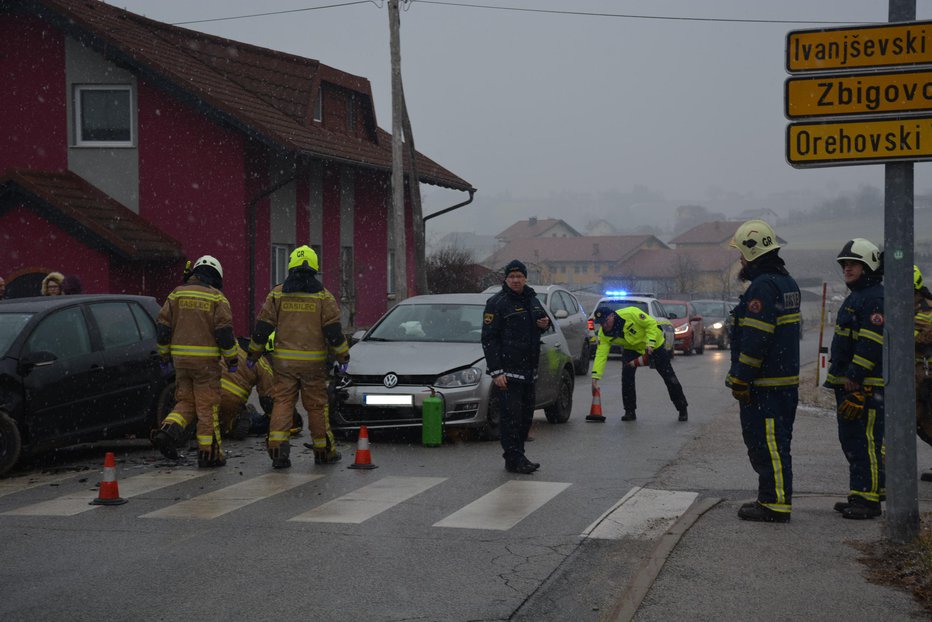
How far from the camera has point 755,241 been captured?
7.68m

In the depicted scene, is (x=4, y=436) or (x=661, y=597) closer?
(x=661, y=597)

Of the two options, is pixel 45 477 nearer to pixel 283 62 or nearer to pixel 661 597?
pixel 661 597

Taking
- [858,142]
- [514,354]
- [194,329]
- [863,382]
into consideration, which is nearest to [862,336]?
[863,382]

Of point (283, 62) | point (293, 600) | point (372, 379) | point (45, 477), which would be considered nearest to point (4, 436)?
point (45, 477)

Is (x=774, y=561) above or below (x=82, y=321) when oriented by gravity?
below

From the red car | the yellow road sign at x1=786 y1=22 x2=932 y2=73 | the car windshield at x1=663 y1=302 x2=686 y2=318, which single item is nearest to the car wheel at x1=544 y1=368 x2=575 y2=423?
the yellow road sign at x1=786 y1=22 x2=932 y2=73

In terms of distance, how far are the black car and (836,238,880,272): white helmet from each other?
6.92m

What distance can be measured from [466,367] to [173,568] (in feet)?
18.9

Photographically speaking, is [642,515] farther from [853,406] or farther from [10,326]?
[10,326]

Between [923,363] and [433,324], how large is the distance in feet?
18.3

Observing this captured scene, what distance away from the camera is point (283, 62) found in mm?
28219

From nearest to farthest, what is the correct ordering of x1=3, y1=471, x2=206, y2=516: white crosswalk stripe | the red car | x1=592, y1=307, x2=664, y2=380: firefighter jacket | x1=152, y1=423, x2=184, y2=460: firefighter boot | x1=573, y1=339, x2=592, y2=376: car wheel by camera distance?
1. x1=3, y1=471, x2=206, y2=516: white crosswalk stripe
2. x1=152, y1=423, x2=184, y2=460: firefighter boot
3. x1=592, y1=307, x2=664, y2=380: firefighter jacket
4. x1=573, y1=339, x2=592, y2=376: car wheel
5. the red car

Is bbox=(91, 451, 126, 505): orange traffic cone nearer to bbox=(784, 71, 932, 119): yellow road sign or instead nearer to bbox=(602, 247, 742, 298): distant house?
bbox=(784, 71, 932, 119): yellow road sign

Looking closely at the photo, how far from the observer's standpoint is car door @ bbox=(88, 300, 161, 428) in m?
11.3
